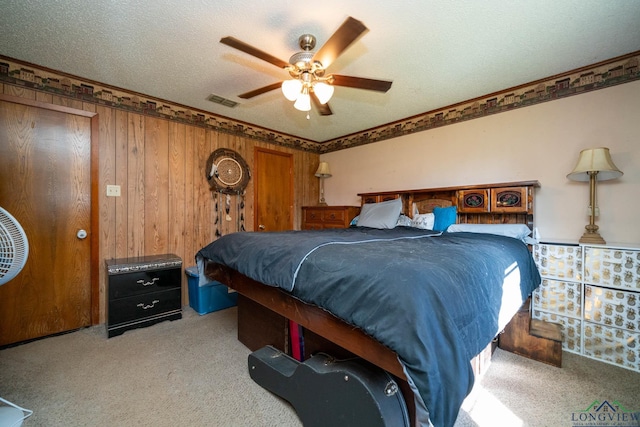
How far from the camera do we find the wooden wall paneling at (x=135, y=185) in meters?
2.75

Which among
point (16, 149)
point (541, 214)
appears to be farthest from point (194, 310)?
point (541, 214)

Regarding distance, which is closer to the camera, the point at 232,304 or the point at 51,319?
the point at 51,319

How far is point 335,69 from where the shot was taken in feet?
7.45

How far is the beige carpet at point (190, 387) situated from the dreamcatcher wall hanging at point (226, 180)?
5.53ft

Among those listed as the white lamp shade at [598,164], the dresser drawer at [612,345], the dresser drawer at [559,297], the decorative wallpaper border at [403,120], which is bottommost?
the dresser drawer at [612,345]

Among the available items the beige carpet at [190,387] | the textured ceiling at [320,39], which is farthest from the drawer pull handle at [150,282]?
the textured ceiling at [320,39]

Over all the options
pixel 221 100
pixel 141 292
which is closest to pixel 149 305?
pixel 141 292

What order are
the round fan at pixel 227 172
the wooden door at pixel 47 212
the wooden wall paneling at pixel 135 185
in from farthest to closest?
the round fan at pixel 227 172, the wooden wall paneling at pixel 135 185, the wooden door at pixel 47 212

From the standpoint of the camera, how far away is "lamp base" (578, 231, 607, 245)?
206 cm

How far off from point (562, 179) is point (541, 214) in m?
0.36

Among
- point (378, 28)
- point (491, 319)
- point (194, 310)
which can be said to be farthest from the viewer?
point (194, 310)

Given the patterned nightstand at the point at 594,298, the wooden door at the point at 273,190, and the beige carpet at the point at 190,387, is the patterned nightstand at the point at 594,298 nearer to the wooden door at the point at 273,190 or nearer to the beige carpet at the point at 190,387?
the beige carpet at the point at 190,387

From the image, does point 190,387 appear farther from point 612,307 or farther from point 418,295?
point 612,307

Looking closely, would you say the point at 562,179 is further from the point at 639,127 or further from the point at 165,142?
the point at 165,142
